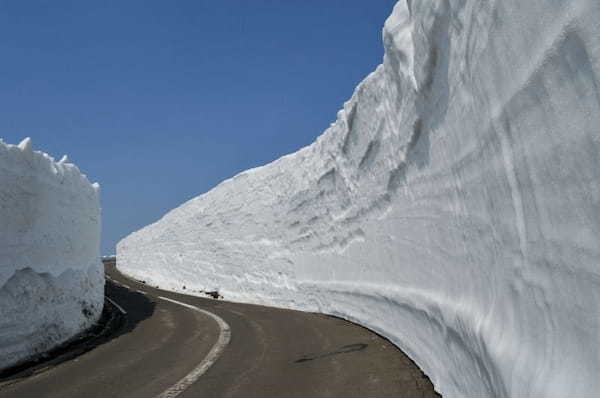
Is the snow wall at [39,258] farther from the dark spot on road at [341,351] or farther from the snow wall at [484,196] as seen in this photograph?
the snow wall at [484,196]

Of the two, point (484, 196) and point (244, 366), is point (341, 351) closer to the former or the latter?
point (244, 366)

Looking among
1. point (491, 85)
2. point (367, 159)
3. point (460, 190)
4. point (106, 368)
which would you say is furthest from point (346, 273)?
point (491, 85)

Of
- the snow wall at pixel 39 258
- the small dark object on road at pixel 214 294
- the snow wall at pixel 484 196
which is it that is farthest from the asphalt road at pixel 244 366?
the small dark object on road at pixel 214 294

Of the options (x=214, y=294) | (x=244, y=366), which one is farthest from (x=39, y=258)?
(x=214, y=294)

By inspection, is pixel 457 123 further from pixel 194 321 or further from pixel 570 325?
pixel 194 321

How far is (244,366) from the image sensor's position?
7.94m

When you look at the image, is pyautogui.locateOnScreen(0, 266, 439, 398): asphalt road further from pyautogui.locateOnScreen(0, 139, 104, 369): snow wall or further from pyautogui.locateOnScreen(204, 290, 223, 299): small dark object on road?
pyautogui.locateOnScreen(204, 290, 223, 299): small dark object on road

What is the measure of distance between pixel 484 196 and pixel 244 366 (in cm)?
494

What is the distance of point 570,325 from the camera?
2.71 m

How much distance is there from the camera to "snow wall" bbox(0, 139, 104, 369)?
9.34 m

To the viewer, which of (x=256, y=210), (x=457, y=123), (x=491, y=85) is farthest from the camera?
(x=256, y=210)

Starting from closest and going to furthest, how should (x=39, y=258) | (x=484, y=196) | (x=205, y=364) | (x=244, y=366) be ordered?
1. (x=484, y=196)
2. (x=244, y=366)
3. (x=205, y=364)
4. (x=39, y=258)

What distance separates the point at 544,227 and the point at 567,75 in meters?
0.88

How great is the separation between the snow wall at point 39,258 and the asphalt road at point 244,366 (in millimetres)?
1013
